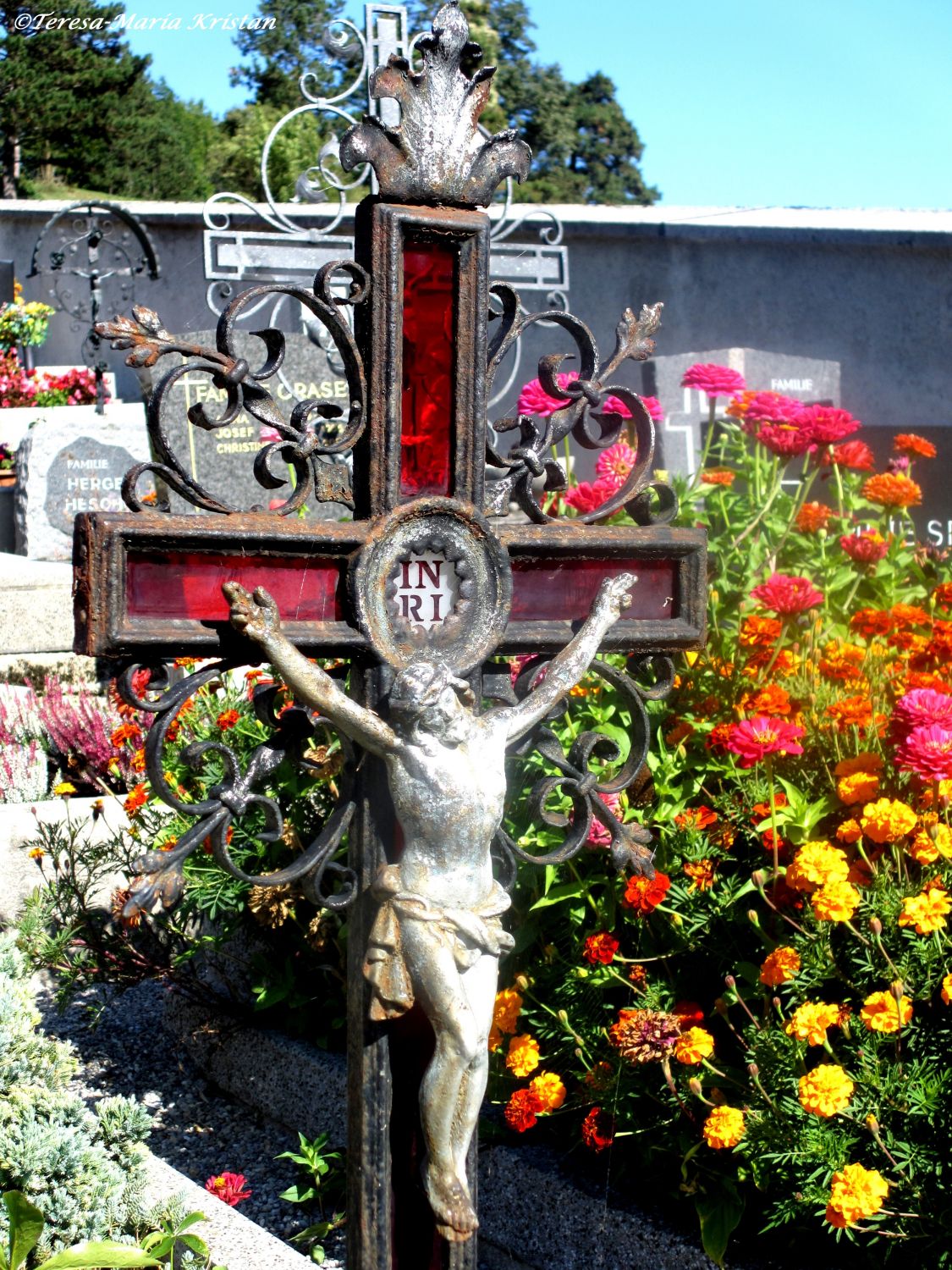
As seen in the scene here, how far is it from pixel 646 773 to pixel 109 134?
87.1 ft

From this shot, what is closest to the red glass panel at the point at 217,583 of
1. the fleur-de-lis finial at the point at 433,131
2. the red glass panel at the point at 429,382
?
the red glass panel at the point at 429,382

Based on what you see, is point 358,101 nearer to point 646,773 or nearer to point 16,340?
point 16,340

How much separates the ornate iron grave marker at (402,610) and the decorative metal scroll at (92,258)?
953 cm

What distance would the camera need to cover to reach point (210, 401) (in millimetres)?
8312

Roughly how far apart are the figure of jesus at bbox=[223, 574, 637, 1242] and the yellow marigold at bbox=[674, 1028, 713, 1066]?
72 centimetres

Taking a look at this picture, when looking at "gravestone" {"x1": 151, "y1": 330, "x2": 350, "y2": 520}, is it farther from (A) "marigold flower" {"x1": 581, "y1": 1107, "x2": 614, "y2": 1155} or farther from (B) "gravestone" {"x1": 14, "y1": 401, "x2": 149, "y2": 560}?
(A) "marigold flower" {"x1": 581, "y1": 1107, "x2": 614, "y2": 1155}

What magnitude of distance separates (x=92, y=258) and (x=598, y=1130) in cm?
1076

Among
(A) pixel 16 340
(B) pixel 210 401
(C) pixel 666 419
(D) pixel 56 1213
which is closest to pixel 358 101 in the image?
(A) pixel 16 340

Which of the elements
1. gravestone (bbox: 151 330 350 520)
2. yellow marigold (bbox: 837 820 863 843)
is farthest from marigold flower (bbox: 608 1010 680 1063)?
gravestone (bbox: 151 330 350 520)

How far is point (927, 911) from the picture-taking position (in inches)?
99.3

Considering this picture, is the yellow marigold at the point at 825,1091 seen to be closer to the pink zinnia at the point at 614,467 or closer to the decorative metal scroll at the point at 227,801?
the decorative metal scroll at the point at 227,801

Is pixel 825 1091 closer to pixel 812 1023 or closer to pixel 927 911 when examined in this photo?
pixel 812 1023

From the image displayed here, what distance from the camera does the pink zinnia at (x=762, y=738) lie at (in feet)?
8.68

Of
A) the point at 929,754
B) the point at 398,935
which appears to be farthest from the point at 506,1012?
the point at 398,935
